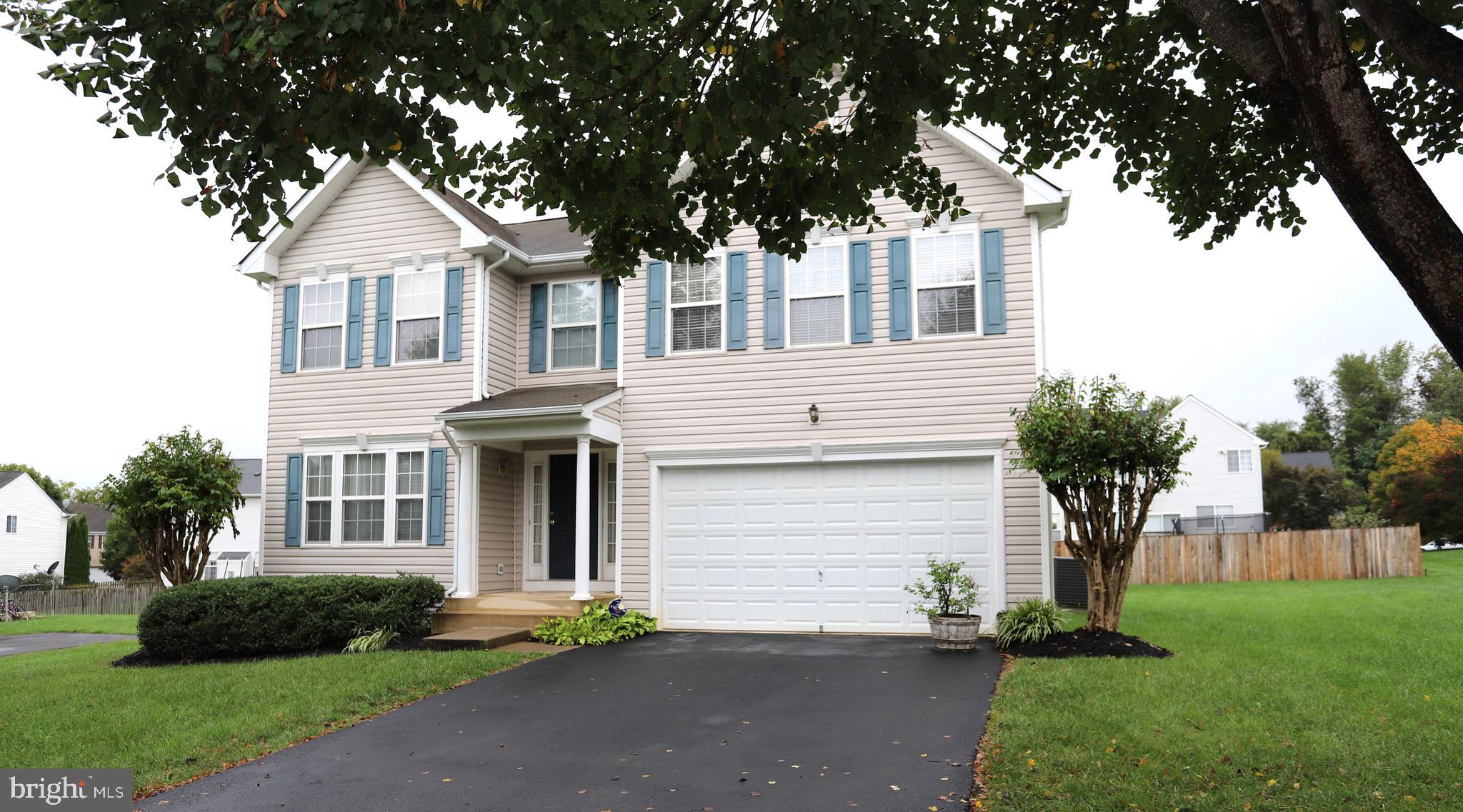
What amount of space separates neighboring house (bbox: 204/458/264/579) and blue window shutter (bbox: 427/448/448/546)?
20.4 metres

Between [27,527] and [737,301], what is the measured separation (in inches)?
1720

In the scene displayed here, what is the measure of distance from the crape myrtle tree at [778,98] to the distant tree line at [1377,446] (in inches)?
1132

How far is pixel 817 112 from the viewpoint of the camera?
598 cm

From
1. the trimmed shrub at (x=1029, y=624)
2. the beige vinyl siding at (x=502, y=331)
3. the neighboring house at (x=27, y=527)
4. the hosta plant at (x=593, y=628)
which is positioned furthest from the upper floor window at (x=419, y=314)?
the neighboring house at (x=27, y=527)

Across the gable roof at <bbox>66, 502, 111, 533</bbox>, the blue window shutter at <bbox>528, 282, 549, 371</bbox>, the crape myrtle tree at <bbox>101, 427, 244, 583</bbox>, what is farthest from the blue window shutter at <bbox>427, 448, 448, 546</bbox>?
the gable roof at <bbox>66, 502, 111, 533</bbox>

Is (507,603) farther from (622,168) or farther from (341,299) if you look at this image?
(622,168)

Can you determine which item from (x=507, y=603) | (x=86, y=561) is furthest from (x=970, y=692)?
(x=86, y=561)

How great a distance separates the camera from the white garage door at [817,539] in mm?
12852

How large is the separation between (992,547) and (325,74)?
996 centimetres

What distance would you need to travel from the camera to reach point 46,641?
16.0 metres

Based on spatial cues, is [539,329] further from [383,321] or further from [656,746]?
[656,746]

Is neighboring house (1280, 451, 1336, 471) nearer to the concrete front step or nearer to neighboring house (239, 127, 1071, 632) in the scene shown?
neighboring house (239, 127, 1071, 632)

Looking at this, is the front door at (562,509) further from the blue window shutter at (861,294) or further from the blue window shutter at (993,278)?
the blue window shutter at (993,278)

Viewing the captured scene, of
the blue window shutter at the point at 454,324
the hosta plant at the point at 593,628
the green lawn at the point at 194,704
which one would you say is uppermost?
the blue window shutter at the point at 454,324
